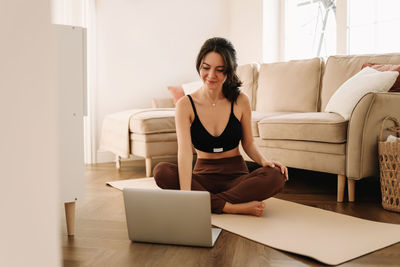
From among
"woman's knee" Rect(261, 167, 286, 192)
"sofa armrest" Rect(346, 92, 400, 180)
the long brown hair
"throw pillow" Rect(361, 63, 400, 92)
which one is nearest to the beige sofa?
"sofa armrest" Rect(346, 92, 400, 180)

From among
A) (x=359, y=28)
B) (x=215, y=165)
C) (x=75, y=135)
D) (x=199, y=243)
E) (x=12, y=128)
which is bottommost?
(x=199, y=243)

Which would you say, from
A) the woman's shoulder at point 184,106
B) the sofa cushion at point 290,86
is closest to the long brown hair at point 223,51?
the woman's shoulder at point 184,106

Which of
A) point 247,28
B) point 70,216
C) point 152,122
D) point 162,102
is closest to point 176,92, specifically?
point 162,102

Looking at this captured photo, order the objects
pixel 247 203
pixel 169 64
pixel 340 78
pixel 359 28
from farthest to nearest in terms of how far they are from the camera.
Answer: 1. pixel 169 64
2. pixel 359 28
3. pixel 340 78
4. pixel 247 203

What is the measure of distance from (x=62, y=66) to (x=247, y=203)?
110 cm

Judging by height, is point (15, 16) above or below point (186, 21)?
below

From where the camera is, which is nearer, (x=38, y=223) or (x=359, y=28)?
(x=38, y=223)

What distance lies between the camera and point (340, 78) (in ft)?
10.9

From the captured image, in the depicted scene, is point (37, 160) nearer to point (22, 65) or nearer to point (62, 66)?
point (22, 65)

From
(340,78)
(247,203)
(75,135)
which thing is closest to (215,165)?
(247,203)

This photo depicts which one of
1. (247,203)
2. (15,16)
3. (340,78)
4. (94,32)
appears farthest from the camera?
(94,32)

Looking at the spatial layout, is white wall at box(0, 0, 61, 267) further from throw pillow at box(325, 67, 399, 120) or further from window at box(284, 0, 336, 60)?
window at box(284, 0, 336, 60)

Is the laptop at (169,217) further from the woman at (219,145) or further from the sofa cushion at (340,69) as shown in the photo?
the sofa cushion at (340,69)

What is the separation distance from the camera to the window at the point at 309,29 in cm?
453
